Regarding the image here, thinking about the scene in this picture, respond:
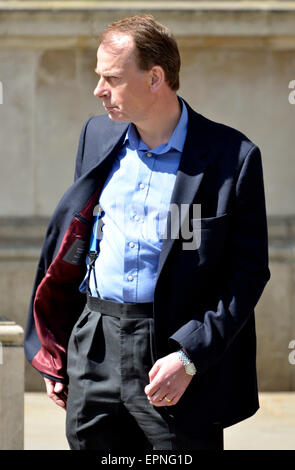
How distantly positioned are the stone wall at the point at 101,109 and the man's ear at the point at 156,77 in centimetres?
360

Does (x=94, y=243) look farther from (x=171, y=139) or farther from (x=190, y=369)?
(x=190, y=369)

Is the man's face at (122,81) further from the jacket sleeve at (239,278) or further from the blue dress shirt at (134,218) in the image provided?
the jacket sleeve at (239,278)

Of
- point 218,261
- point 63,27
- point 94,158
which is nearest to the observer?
point 218,261

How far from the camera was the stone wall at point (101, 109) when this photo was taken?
6.67m

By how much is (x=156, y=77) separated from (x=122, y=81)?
0.35 ft

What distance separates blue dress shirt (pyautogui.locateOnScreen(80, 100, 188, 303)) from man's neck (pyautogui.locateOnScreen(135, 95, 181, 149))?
2cm

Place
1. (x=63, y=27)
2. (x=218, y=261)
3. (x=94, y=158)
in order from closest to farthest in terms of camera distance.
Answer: (x=218, y=261)
(x=94, y=158)
(x=63, y=27)

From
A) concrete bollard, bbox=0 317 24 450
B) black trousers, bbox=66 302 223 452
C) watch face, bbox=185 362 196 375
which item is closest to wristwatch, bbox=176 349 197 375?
watch face, bbox=185 362 196 375

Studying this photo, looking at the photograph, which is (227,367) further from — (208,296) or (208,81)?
(208,81)

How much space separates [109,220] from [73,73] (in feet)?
12.0

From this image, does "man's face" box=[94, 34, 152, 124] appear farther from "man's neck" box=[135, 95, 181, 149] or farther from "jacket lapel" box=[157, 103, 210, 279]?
"jacket lapel" box=[157, 103, 210, 279]

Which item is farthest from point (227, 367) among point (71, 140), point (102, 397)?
point (71, 140)

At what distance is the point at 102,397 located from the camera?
10.4ft

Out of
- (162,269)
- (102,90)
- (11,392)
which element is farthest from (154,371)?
(11,392)
